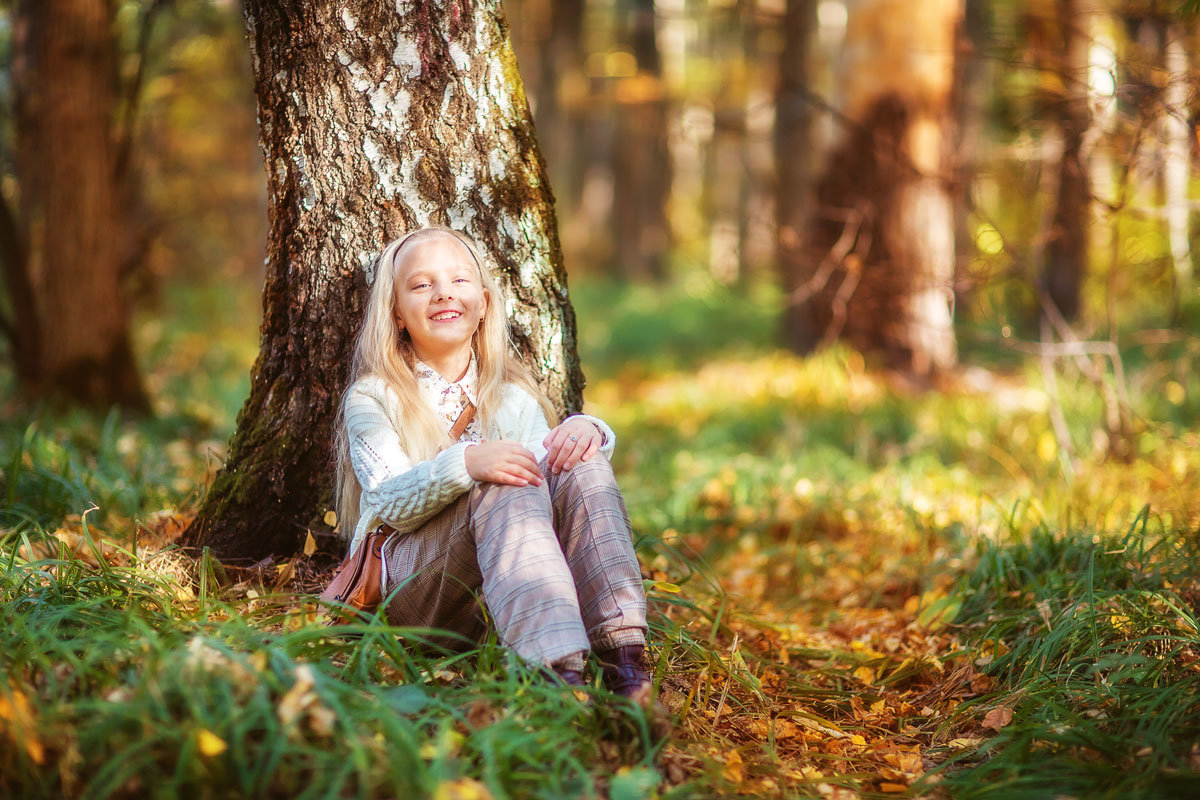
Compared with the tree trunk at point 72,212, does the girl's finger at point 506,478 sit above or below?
below

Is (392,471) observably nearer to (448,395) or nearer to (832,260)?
(448,395)

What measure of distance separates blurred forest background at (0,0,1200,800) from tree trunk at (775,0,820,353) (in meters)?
0.18

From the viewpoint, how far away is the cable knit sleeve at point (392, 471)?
2283mm

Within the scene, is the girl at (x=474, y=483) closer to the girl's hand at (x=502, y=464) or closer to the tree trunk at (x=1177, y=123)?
the girl's hand at (x=502, y=464)

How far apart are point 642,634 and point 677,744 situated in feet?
0.89

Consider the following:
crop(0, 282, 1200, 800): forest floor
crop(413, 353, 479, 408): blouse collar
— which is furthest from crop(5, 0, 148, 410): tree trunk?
→ crop(413, 353, 479, 408): blouse collar

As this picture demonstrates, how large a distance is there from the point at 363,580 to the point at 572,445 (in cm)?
Answer: 66

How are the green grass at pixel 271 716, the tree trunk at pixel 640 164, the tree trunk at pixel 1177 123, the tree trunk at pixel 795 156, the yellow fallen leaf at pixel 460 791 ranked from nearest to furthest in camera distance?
the yellow fallen leaf at pixel 460 791 → the green grass at pixel 271 716 → the tree trunk at pixel 1177 123 → the tree trunk at pixel 795 156 → the tree trunk at pixel 640 164

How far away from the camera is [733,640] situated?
2.98 m

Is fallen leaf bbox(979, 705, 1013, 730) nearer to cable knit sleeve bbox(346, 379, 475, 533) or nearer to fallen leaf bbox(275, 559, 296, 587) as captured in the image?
cable knit sleeve bbox(346, 379, 475, 533)

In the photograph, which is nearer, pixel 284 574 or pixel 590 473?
pixel 590 473

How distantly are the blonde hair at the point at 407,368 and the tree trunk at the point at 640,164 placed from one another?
11.5m

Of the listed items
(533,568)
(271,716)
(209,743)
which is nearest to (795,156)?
(533,568)

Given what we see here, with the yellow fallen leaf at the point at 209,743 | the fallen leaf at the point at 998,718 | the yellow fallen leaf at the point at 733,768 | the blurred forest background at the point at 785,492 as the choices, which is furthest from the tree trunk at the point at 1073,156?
the yellow fallen leaf at the point at 209,743
